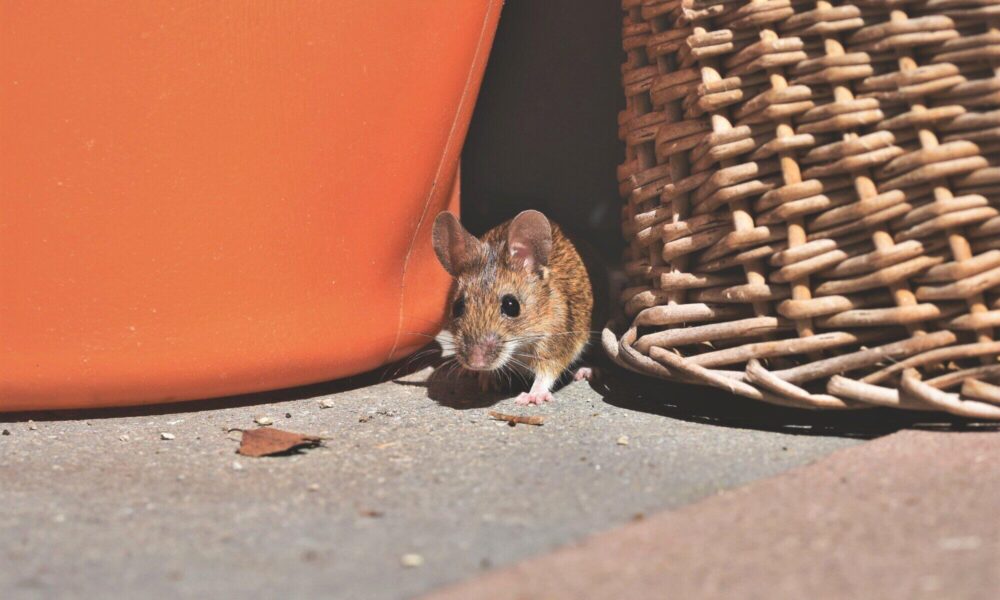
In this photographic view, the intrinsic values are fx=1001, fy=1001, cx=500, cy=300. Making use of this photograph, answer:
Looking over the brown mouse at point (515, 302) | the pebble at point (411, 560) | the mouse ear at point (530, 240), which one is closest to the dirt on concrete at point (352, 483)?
the pebble at point (411, 560)

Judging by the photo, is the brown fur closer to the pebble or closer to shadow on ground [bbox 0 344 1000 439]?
shadow on ground [bbox 0 344 1000 439]

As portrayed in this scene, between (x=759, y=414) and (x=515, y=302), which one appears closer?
(x=759, y=414)

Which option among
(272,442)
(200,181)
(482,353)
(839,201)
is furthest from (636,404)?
(200,181)

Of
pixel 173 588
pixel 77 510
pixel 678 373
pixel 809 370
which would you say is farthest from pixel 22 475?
pixel 809 370

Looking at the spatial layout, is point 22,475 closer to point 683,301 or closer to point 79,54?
point 79,54

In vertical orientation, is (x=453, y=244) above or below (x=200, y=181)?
below

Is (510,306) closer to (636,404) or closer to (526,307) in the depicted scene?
(526,307)

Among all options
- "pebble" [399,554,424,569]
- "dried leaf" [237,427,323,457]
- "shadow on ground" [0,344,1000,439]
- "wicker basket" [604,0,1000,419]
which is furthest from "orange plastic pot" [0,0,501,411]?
"pebble" [399,554,424,569]
